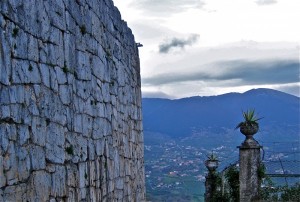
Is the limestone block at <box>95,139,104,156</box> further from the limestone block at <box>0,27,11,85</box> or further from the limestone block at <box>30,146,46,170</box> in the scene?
the limestone block at <box>0,27,11,85</box>

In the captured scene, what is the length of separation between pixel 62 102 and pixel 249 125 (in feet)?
23.7

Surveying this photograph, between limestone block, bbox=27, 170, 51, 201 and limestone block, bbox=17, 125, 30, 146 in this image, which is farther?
limestone block, bbox=27, 170, 51, 201

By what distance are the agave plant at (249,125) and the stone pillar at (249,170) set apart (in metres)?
0.20

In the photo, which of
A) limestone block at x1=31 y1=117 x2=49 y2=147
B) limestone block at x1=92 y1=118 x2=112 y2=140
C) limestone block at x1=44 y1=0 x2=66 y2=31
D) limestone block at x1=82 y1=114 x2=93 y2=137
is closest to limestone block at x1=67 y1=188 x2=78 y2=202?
limestone block at x1=82 y1=114 x2=93 y2=137

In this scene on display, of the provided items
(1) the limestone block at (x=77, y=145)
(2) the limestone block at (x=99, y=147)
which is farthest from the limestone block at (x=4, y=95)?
(2) the limestone block at (x=99, y=147)

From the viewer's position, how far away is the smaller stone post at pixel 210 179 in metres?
15.0

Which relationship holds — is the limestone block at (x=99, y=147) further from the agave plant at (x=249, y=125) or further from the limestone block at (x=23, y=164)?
the agave plant at (x=249, y=125)

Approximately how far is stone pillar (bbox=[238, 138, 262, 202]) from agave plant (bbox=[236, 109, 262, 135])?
0.64 feet

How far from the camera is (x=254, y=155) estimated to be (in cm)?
1184

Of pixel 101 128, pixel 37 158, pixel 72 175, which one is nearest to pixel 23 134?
pixel 37 158

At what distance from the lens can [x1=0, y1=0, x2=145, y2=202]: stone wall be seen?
4.25 meters

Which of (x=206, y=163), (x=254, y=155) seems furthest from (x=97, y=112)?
(x=206, y=163)

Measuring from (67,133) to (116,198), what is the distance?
2.60m

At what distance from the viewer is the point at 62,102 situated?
5387mm
